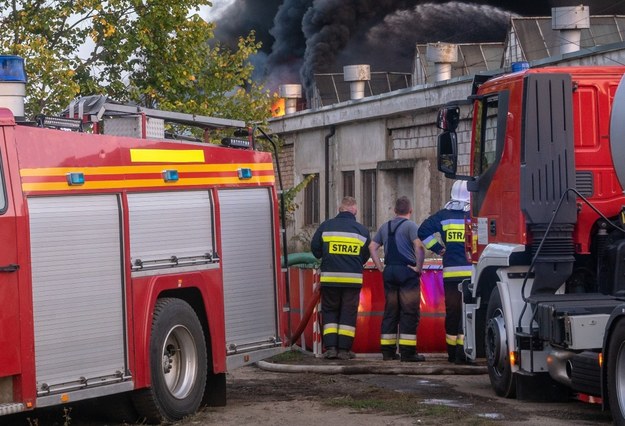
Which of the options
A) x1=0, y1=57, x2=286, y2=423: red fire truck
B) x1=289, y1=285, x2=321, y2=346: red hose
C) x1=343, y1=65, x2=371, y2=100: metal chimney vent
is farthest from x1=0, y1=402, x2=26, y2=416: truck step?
x1=343, y1=65, x2=371, y2=100: metal chimney vent

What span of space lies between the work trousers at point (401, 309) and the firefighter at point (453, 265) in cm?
38

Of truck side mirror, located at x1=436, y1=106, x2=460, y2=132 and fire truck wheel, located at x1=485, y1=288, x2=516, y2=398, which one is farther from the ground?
truck side mirror, located at x1=436, y1=106, x2=460, y2=132

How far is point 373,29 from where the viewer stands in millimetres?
48406

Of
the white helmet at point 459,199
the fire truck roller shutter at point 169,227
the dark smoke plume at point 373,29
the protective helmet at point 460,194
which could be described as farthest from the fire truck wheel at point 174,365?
the dark smoke plume at point 373,29

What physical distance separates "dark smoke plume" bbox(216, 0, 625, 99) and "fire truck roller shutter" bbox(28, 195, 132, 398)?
3516 centimetres

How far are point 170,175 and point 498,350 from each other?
3.10 meters

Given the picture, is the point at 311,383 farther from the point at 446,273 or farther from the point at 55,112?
the point at 55,112

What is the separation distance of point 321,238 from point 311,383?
8.57ft

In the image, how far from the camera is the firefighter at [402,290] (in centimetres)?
1415

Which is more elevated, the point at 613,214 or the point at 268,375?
the point at 613,214

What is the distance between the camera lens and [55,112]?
20.8 metres

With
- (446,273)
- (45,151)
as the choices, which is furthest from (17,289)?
(446,273)

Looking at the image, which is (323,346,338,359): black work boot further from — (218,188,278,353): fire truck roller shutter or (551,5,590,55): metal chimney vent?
(551,5,590,55): metal chimney vent

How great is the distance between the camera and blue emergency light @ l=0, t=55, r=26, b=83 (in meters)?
9.39
